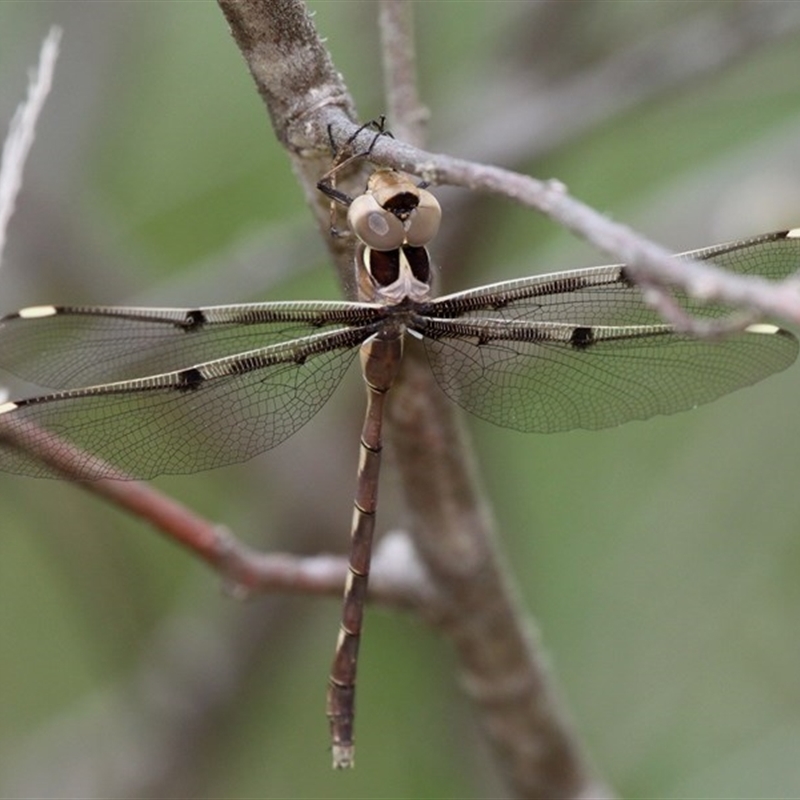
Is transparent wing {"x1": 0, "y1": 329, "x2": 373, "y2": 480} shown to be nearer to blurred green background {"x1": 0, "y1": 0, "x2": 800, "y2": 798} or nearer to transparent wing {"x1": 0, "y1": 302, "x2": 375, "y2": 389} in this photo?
transparent wing {"x1": 0, "y1": 302, "x2": 375, "y2": 389}

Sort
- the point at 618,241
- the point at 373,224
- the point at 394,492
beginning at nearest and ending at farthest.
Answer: the point at 618,241
the point at 373,224
the point at 394,492

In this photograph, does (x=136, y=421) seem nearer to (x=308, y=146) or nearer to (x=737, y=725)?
(x=308, y=146)

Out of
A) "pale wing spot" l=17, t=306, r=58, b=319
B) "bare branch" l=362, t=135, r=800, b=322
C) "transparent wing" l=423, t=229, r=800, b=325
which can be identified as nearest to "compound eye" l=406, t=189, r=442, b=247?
"transparent wing" l=423, t=229, r=800, b=325

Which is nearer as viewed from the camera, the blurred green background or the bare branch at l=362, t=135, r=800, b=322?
the bare branch at l=362, t=135, r=800, b=322

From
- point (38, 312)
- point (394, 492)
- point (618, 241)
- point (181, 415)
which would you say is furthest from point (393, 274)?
point (394, 492)

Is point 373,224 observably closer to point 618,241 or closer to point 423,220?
point 423,220

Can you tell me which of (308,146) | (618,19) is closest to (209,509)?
(618,19)

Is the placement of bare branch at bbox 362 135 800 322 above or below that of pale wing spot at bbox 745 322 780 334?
below
